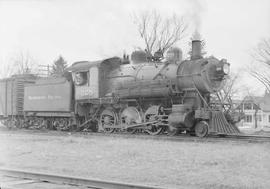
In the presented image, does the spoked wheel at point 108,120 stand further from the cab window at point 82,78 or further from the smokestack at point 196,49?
the smokestack at point 196,49

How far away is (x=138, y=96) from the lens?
58.0 feet

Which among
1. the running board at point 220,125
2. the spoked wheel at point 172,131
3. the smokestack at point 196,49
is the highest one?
the smokestack at point 196,49

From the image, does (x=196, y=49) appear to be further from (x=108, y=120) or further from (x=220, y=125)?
(x=108, y=120)

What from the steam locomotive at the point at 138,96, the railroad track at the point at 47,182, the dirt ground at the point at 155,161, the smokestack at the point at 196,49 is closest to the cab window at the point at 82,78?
the steam locomotive at the point at 138,96

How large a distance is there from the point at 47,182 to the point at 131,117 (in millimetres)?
10108

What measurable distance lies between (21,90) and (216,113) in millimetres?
13274

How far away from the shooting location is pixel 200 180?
25.3ft

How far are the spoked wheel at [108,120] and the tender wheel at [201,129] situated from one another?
3.98 meters

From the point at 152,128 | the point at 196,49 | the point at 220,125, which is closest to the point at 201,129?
the point at 220,125

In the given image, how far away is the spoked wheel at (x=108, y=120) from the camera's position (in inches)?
736

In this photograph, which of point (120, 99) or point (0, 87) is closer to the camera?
point (120, 99)

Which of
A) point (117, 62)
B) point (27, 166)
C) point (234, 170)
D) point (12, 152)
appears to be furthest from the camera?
point (117, 62)

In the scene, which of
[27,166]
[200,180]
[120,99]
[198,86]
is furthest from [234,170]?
[120,99]

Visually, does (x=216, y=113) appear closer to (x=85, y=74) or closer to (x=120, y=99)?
(x=120, y=99)
